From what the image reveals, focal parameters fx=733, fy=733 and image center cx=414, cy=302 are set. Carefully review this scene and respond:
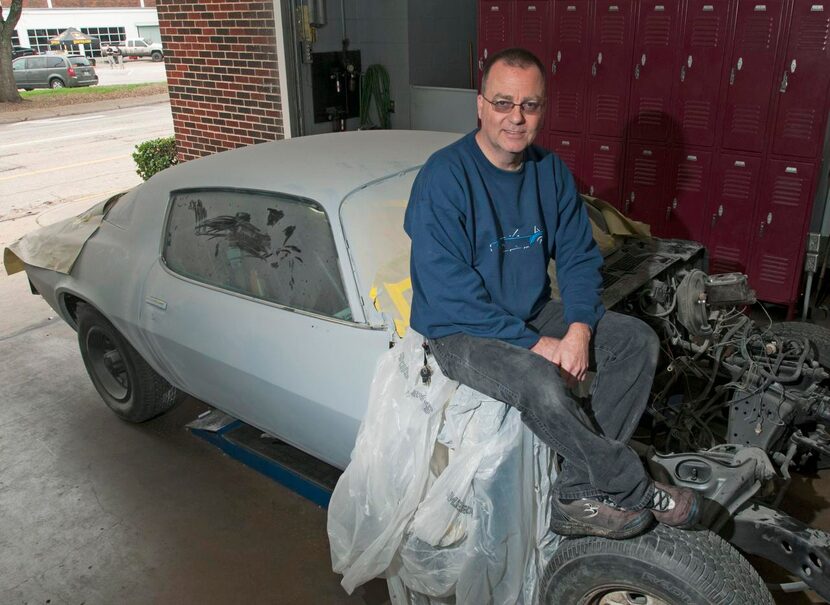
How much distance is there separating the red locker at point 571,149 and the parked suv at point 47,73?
981 inches

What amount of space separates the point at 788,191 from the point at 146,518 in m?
5.06

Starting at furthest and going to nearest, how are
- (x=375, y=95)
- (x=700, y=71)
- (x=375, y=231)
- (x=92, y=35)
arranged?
(x=92, y=35)
(x=375, y=95)
(x=700, y=71)
(x=375, y=231)

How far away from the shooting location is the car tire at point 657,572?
220cm

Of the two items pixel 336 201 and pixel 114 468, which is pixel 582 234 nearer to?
pixel 336 201


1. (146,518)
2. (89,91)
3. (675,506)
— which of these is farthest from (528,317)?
(89,91)

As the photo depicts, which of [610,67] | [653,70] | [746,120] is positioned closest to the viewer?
[746,120]

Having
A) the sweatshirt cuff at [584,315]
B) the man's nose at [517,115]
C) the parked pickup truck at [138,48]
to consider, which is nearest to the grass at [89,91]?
the parked pickup truck at [138,48]

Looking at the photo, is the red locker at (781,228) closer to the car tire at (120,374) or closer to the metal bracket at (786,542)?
the metal bracket at (786,542)

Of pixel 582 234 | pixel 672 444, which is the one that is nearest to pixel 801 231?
pixel 672 444

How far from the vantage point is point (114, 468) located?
161 inches

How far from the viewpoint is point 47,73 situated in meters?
26.2

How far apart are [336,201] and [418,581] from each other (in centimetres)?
154

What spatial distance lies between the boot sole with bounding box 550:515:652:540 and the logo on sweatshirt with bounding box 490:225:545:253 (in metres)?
0.95

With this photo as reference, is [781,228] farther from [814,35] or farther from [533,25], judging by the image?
[533,25]
